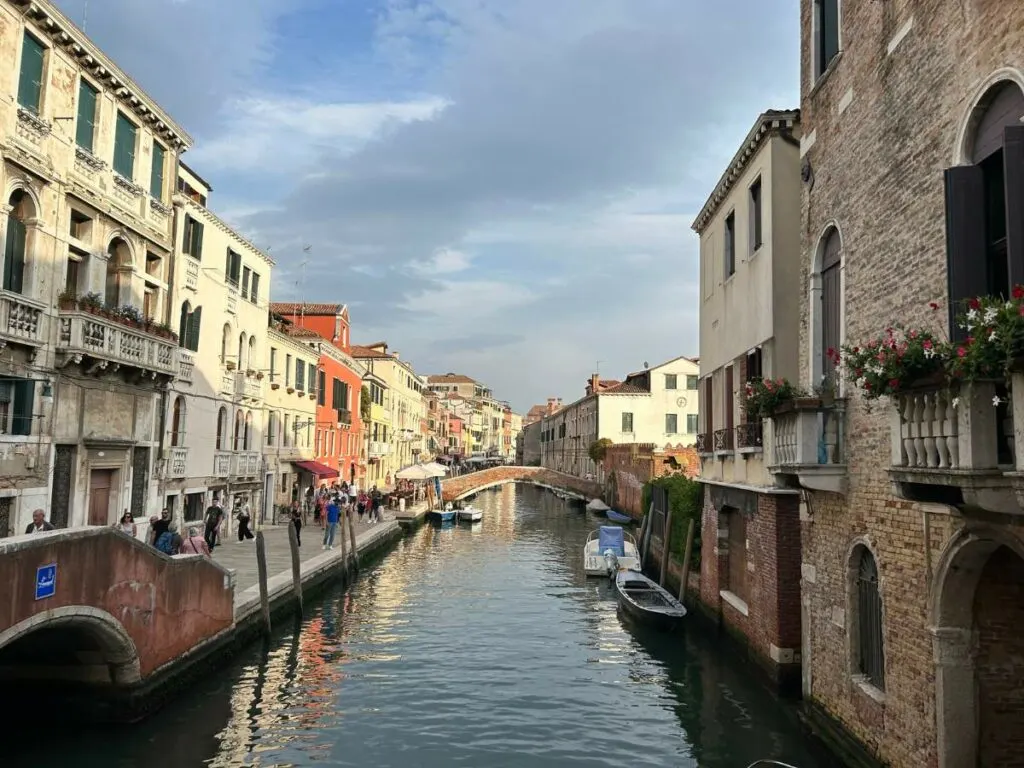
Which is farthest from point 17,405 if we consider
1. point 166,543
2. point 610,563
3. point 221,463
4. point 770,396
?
point 610,563

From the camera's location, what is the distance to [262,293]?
997 inches

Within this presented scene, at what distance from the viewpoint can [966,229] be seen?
18.6 ft

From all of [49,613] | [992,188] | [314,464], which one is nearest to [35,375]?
[49,613]

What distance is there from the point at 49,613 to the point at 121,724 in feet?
7.64

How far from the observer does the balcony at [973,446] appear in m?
4.63

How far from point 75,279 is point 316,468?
50.8 feet

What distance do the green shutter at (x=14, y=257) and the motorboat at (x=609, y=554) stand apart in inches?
620

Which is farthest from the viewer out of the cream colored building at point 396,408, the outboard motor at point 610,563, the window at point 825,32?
the cream colored building at point 396,408

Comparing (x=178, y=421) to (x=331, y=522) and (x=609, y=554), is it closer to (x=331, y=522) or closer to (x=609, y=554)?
(x=331, y=522)

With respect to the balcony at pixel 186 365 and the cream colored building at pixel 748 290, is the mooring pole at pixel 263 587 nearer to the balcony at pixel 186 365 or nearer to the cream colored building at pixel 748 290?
the balcony at pixel 186 365

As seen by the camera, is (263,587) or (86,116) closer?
(263,587)

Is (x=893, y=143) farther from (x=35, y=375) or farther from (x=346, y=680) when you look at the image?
(x=35, y=375)

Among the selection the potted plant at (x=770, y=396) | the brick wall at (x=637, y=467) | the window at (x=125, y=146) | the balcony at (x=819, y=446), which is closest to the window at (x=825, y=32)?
the potted plant at (x=770, y=396)

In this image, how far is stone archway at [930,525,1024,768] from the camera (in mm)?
6277
